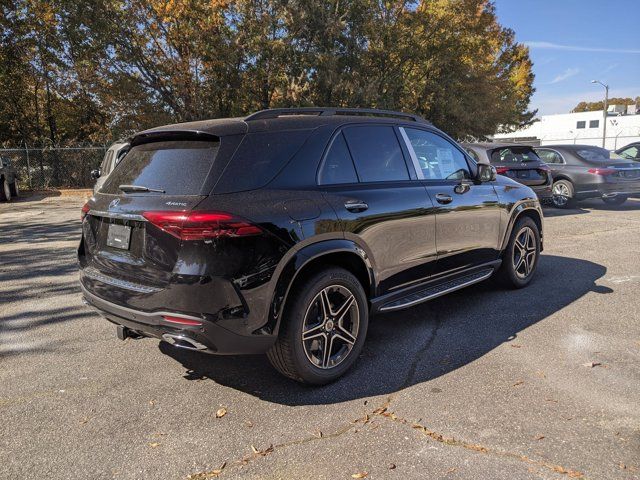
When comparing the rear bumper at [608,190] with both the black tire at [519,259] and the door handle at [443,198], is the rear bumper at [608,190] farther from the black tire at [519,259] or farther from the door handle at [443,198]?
the door handle at [443,198]

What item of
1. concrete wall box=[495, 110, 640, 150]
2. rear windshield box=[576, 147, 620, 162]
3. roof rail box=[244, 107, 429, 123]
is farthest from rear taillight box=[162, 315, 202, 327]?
concrete wall box=[495, 110, 640, 150]

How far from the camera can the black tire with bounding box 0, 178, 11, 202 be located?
1622cm

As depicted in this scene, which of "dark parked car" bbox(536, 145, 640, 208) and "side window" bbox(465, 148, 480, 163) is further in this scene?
"dark parked car" bbox(536, 145, 640, 208)

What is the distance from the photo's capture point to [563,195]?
12.8m

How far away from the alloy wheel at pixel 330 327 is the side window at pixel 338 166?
775mm

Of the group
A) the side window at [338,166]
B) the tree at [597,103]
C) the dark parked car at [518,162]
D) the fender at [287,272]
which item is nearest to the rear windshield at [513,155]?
the dark parked car at [518,162]

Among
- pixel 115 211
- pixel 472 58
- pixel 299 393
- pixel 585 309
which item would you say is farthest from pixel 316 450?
pixel 472 58

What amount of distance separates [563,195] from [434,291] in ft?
33.0

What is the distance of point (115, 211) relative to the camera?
129 inches

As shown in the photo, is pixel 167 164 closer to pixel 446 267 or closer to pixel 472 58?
pixel 446 267

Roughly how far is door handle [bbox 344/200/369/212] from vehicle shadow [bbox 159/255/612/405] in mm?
1181

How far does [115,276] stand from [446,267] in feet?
9.13

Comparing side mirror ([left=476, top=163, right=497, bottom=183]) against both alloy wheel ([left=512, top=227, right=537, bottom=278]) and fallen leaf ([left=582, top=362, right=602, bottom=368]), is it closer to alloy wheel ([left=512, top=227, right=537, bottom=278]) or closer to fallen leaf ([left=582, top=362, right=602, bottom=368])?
alloy wheel ([left=512, top=227, right=537, bottom=278])

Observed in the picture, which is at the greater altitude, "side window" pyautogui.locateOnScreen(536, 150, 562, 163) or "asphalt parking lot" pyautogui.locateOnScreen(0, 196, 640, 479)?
"side window" pyautogui.locateOnScreen(536, 150, 562, 163)
